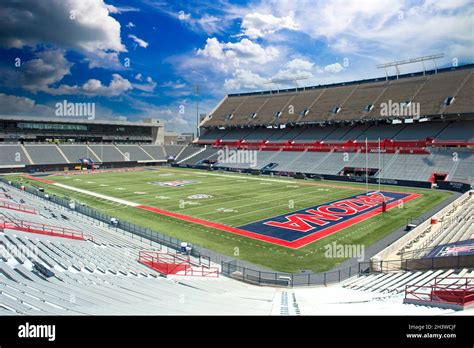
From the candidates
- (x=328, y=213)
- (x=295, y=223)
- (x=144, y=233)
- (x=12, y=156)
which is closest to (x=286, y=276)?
(x=295, y=223)

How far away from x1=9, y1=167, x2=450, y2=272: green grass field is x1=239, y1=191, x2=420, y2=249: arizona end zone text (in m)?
0.85

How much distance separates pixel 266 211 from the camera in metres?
30.1

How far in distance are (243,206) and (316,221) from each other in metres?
8.01

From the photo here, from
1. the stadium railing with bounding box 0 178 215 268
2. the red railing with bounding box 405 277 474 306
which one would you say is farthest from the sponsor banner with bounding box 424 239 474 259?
the stadium railing with bounding box 0 178 215 268

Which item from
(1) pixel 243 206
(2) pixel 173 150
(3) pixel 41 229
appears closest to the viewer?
(3) pixel 41 229

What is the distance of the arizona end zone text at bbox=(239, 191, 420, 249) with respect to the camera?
22573mm

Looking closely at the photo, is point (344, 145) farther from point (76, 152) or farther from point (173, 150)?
point (76, 152)

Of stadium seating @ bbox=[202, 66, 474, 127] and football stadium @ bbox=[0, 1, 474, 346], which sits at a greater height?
stadium seating @ bbox=[202, 66, 474, 127]

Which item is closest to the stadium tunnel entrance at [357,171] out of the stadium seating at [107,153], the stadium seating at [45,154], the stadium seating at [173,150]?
the stadium seating at [173,150]

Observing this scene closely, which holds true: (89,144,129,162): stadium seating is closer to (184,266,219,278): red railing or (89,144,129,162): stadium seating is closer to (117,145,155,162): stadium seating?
(117,145,155,162): stadium seating

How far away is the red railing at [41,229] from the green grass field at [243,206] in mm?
6132
